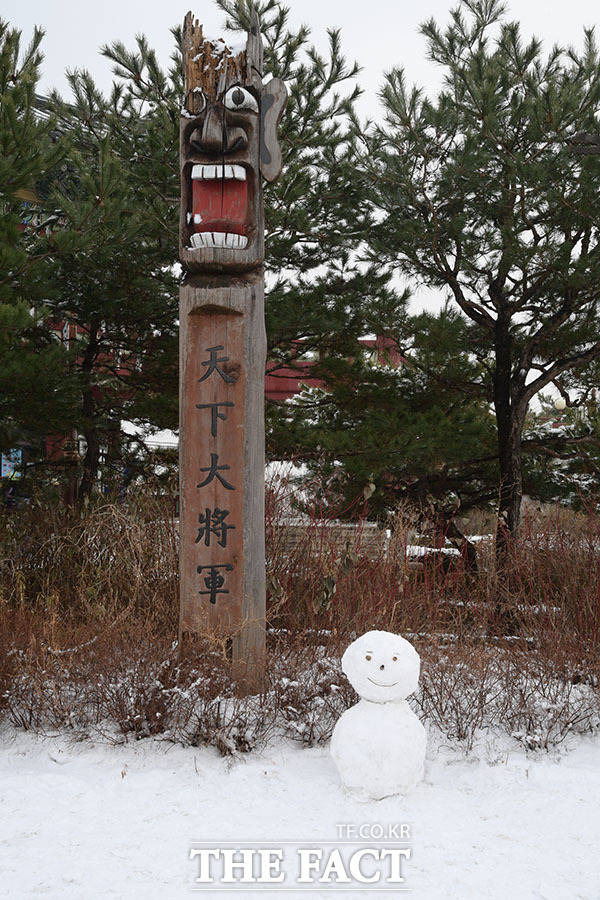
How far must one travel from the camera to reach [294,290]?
28.2 feet

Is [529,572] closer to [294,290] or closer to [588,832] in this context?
[588,832]

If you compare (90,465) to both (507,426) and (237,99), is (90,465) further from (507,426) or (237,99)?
(237,99)

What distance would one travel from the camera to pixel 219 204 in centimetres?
474

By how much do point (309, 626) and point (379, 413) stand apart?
10.6ft

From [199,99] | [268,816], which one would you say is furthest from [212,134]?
[268,816]

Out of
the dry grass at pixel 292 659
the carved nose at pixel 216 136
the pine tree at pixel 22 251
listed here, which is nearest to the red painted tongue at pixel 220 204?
the carved nose at pixel 216 136

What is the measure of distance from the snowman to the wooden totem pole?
1173mm

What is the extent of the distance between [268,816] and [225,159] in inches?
150

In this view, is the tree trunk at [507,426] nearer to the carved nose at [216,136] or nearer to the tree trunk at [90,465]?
the carved nose at [216,136]

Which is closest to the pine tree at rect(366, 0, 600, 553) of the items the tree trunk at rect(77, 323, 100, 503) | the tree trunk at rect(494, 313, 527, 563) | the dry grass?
the tree trunk at rect(494, 313, 527, 563)

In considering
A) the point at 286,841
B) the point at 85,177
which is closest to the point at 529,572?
the point at 286,841

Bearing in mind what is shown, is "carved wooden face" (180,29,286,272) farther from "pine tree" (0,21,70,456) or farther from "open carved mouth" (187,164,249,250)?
"pine tree" (0,21,70,456)

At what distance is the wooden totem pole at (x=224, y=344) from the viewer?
4578 millimetres

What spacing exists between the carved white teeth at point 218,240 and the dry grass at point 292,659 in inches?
89.7
